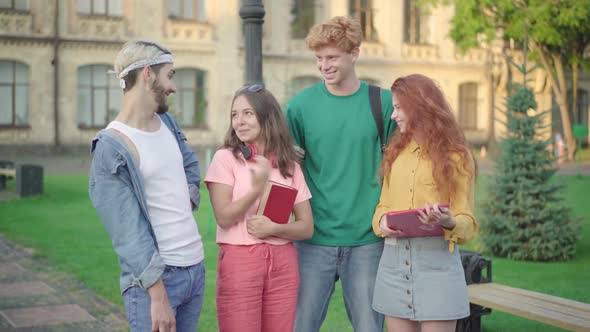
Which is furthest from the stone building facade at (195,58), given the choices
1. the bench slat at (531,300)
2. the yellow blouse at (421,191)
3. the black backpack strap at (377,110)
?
the yellow blouse at (421,191)

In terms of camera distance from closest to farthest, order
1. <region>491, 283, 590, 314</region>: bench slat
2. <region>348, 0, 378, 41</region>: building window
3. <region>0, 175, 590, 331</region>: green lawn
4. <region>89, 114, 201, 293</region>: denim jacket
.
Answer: <region>89, 114, 201, 293</region>: denim jacket, <region>491, 283, 590, 314</region>: bench slat, <region>0, 175, 590, 331</region>: green lawn, <region>348, 0, 378, 41</region>: building window

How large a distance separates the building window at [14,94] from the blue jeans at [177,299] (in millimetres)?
27011

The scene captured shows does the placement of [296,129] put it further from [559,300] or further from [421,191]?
[559,300]

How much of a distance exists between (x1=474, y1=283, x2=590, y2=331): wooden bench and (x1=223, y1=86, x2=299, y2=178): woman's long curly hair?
2180 mm

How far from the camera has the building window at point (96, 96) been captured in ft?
98.2

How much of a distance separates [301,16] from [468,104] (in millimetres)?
10350

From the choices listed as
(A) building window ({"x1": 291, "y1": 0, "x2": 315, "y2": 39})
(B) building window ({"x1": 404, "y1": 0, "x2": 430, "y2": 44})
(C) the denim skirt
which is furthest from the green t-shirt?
(B) building window ({"x1": 404, "y1": 0, "x2": 430, "y2": 44})

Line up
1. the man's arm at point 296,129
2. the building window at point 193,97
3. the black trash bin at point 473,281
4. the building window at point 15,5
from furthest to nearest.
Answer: the building window at point 193,97 < the building window at point 15,5 < the black trash bin at point 473,281 < the man's arm at point 296,129

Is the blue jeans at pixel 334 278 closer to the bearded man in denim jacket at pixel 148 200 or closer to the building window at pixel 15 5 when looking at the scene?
the bearded man in denim jacket at pixel 148 200

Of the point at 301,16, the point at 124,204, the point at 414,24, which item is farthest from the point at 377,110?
the point at 414,24

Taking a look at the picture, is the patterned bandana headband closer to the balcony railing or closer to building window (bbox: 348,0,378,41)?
building window (bbox: 348,0,378,41)

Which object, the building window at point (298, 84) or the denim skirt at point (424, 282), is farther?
the building window at point (298, 84)

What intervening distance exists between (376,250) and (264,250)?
0.69 m

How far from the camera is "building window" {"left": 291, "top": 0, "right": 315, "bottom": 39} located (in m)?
35.0
